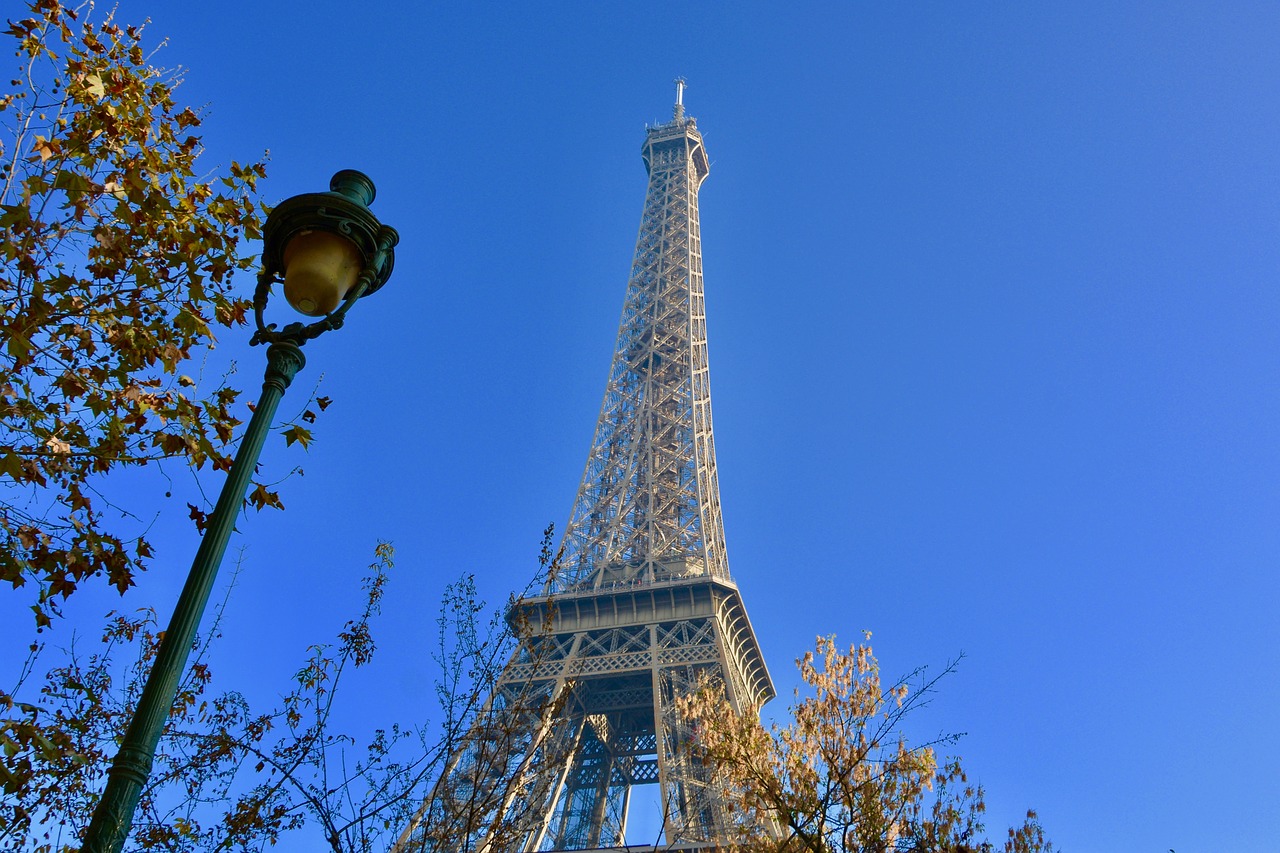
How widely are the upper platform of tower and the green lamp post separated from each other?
74.0 metres

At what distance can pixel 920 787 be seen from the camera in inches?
627

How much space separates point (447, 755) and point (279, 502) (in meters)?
4.17

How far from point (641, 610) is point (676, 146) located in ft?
148

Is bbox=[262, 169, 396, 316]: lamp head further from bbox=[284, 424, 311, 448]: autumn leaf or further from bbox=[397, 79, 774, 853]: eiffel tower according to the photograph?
bbox=[397, 79, 774, 853]: eiffel tower

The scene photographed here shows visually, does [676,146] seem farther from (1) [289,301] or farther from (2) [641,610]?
(1) [289,301]

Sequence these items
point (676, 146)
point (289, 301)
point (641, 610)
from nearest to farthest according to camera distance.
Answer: point (289, 301), point (641, 610), point (676, 146)

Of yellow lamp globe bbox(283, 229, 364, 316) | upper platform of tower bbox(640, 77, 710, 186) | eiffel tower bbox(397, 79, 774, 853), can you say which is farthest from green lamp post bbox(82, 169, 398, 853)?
upper platform of tower bbox(640, 77, 710, 186)

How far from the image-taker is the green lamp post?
208 inches

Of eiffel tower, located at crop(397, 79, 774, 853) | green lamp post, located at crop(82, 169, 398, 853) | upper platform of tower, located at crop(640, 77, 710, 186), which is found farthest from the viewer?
upper platform of tower, located at crop(640, 77, 710, 186)

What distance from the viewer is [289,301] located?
619 cm

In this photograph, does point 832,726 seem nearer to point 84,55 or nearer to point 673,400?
point 84,55

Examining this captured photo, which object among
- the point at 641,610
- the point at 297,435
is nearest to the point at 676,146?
the point at 641,610

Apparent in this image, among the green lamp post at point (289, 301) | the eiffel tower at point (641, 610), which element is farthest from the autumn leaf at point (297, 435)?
the eiffel tower at point (641, 610)

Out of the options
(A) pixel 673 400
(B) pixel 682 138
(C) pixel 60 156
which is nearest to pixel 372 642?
(C) pixel 60 156
